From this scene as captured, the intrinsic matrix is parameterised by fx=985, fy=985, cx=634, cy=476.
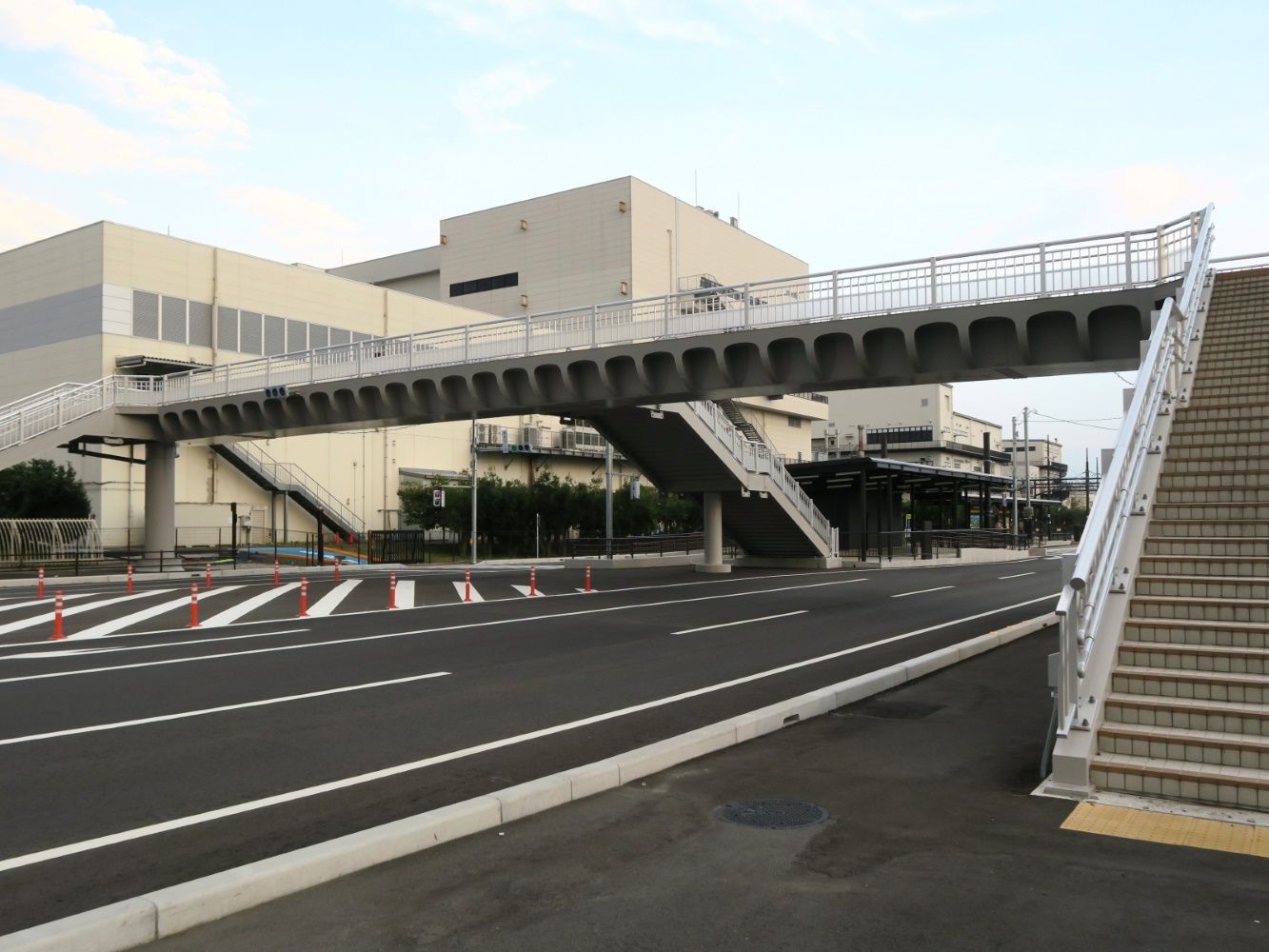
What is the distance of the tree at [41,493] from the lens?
41250mm

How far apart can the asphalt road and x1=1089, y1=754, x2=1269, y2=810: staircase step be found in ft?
12.2

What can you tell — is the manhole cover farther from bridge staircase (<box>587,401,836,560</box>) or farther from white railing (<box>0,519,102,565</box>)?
white railing (<box>0,519,102,565</box>)

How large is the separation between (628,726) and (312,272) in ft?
162

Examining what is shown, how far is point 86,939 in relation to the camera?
4.26m

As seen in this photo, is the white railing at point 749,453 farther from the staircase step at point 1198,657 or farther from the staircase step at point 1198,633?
the staircase step at point 1198,657

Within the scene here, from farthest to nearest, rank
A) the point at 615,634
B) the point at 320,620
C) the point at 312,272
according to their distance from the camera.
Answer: the point at 312,272
the point at 320,620
the point at 615,634

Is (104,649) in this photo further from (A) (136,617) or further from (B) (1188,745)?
(B) (1188,745)

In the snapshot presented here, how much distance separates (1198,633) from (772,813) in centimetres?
405

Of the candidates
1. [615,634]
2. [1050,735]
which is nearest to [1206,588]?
[1050,735]

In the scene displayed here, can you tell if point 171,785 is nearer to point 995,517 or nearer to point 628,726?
point 628,726

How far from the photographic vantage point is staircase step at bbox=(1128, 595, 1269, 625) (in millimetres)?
8094

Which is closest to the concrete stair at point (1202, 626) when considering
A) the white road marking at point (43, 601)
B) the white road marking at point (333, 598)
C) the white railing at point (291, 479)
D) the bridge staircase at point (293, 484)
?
the white road marking at point (333, 598)

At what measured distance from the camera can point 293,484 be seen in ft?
163

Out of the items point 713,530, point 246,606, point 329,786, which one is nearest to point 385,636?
Answer: point 246,606
